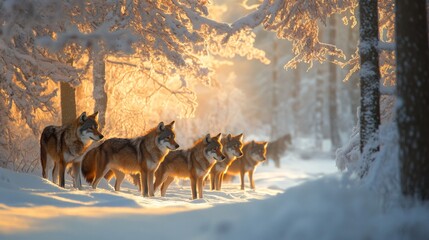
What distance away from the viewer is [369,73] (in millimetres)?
8609

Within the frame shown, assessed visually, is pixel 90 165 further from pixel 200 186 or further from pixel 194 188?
pixel 200 186

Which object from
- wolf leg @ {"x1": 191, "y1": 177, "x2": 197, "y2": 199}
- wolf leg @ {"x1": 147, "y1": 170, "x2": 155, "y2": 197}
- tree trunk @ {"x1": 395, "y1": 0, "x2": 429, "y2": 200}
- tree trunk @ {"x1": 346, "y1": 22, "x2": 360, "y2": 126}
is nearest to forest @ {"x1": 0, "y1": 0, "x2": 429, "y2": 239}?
tree trunk @ {"x1": 395, "y1": 0, "x2": 429, "y2": 200}

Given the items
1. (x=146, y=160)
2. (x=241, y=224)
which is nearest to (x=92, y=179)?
(x=146, y=160)

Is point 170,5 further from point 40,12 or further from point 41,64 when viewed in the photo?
point 40,12

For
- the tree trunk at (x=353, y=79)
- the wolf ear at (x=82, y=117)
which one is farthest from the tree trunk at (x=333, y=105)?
the wolf ear at (x=82, y=117)

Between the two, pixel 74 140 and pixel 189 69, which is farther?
pixel 189 69

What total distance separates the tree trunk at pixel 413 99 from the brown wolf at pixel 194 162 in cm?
705

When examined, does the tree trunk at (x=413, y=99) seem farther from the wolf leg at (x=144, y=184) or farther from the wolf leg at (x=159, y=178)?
the wolf leg at (x=159, y=178)

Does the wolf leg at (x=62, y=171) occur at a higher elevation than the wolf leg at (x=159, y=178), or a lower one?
higher

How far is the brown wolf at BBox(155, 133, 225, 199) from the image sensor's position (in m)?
12.9

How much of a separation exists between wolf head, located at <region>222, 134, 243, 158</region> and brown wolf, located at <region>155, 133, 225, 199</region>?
1.82 metres

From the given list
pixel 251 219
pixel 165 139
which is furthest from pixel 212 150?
pixel 251 219

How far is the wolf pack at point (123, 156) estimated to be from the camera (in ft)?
36.0

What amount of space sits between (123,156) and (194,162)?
75.6 inches
